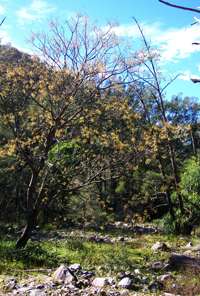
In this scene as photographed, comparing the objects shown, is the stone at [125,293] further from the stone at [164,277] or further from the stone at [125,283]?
the stone at [164,277]

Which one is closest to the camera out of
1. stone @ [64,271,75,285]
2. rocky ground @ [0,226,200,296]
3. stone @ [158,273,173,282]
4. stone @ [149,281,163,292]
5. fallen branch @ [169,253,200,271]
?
rocky ground @ [0,226,200,296]

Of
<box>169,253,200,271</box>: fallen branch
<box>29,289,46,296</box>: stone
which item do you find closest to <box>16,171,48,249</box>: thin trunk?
<box>169,253,200,271</box>: fallen branch

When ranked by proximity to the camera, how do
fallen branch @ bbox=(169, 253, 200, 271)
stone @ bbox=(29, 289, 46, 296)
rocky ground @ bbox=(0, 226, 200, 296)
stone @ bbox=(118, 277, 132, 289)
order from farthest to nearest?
1. fallen branch @ bbox=(169, 253, 200, 271)
2. stone @ bbox=(118, 277, 132, 289)
3. rocky ground @ bbox=(0, 226, 200, 296)
4. stone @ bbox=(29, 289, 46, 296)

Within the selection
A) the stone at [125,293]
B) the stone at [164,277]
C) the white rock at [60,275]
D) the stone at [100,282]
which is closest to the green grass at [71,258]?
the stone at [164,277]

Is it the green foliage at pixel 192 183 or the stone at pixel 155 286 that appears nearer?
the stone at pixel 155 286

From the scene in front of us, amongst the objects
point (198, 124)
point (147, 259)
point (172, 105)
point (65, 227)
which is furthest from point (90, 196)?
point (172, 105)

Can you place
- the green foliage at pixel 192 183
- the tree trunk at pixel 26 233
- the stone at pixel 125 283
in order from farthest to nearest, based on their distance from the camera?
the green foliage at pixel 192 183, the tree trunk at pixel 26 233, the stone at pixel 125 283

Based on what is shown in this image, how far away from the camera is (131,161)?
1230 centimetres

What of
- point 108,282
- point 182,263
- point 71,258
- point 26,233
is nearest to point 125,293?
point 108,282

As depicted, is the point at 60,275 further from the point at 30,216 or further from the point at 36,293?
the point at 30,216

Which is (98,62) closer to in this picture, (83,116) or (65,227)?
(83,116)

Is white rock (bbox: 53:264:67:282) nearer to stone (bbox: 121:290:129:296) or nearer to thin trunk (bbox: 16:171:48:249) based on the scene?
stone (bbox: 121:290:129:296)

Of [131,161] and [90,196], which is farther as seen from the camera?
[90,196]

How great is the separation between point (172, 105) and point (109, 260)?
43015 mm
